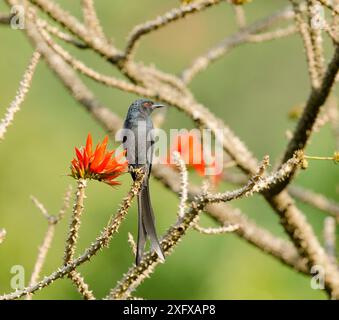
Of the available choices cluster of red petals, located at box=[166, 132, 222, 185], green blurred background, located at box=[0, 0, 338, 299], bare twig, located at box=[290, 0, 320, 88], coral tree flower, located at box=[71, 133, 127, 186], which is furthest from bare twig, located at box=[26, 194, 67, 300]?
green blurred background, located at box=[0, 0, 338, 299]

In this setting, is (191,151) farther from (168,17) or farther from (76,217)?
(76,217)

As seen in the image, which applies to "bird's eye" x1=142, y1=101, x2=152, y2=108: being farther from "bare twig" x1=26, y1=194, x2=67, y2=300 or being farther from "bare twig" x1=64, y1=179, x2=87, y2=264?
"bare twig" x1=64, y1=179, x2=87, y2=264

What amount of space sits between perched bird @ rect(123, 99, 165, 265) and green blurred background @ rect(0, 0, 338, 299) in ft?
17.6

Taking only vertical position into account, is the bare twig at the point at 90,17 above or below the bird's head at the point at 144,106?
above

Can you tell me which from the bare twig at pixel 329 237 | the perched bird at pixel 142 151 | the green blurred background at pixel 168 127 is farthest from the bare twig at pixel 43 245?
the green blurred background at pixel 168 127

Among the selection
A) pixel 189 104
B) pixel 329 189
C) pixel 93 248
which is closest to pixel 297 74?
pixel 329 189

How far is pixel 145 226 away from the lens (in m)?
2.29

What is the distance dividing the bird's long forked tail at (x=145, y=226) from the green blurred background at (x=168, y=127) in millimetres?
5569

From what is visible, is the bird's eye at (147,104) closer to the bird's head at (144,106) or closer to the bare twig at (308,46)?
the bird's head at (144,106)

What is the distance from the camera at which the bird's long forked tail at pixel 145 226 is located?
2.20 m

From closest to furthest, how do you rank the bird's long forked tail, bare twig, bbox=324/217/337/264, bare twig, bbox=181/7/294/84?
the bird's long forked tail → bare twig, bbox=324/217/337/264 → bare twig, bbox=181/7/294/84

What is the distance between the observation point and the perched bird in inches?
88.7

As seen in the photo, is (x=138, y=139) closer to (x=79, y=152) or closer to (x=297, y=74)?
(x=79, y=152)

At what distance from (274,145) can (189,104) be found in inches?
374
